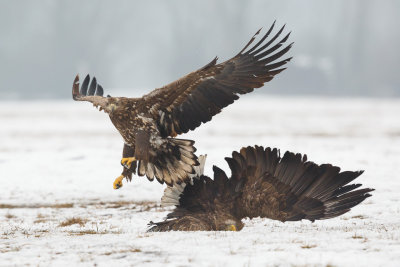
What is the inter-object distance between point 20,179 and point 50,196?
10.5 ft

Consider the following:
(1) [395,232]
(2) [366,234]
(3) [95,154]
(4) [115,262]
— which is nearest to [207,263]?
(4) [115,262]

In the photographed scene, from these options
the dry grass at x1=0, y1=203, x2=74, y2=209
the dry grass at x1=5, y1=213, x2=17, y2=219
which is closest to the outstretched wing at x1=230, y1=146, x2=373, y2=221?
the dry grass at x1=5, y1=213, x2=17, y2=219

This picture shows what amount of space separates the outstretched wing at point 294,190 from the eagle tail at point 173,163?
941 mm

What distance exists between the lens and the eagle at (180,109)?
7289 mm

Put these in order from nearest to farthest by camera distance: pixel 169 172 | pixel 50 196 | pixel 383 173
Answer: pixel 169 172 < pixel 50 196 < pixel 383 173

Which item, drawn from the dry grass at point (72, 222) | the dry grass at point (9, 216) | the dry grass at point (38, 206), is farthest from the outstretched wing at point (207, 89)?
the dry grass at point (38, 206)

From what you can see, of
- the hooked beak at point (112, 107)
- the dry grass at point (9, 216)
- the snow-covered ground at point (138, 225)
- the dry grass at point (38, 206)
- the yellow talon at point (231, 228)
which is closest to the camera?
the snow-covered ground at point (138, 225)

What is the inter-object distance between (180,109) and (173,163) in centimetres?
85

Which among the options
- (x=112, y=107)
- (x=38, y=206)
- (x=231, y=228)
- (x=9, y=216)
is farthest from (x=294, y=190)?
(x=38, y=206)

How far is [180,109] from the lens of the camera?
747cm

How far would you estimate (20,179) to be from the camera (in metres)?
16.9

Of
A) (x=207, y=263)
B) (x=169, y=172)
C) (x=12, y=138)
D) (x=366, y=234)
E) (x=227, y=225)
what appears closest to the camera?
(x=207, y=263)

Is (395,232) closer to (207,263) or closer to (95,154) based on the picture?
(207,263)

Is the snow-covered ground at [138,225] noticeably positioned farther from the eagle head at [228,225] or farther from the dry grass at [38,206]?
the eagle head at [228,225]
